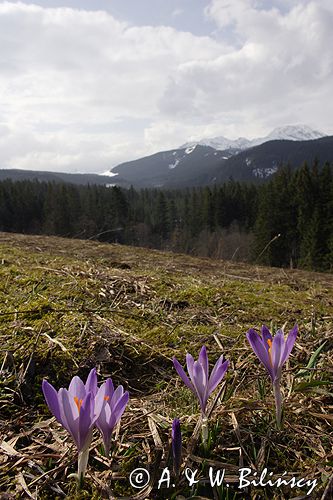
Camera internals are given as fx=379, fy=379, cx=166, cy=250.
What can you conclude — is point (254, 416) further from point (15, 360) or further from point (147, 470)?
point (15, 360)

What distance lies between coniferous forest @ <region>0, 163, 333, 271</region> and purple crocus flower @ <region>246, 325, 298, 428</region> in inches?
709

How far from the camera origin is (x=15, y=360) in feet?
5.75

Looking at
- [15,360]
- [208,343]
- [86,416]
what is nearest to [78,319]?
[15,360]

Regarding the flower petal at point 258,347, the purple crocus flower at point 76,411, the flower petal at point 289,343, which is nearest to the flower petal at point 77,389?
the purple crocus flower at point 76,411

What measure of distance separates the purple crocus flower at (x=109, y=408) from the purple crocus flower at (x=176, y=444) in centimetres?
15

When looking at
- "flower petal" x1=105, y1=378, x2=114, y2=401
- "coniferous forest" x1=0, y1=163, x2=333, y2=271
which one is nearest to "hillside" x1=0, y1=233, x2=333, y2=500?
"flower petal" x1=105, y1=378, x2=114, y2=401

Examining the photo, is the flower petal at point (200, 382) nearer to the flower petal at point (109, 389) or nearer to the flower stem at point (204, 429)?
the flower stem at point (204, 429)

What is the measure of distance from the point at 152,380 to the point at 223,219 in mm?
57015

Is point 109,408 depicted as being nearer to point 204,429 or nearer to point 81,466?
point 81,466

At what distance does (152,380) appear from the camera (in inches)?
70.3

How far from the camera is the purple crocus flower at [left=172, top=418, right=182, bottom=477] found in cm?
101

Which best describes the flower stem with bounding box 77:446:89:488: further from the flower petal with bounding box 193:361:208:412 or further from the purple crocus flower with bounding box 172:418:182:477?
the flower petal with bounding box 193:361:208:412

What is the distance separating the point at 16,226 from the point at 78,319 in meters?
72.3

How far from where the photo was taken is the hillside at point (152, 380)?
1141mm
